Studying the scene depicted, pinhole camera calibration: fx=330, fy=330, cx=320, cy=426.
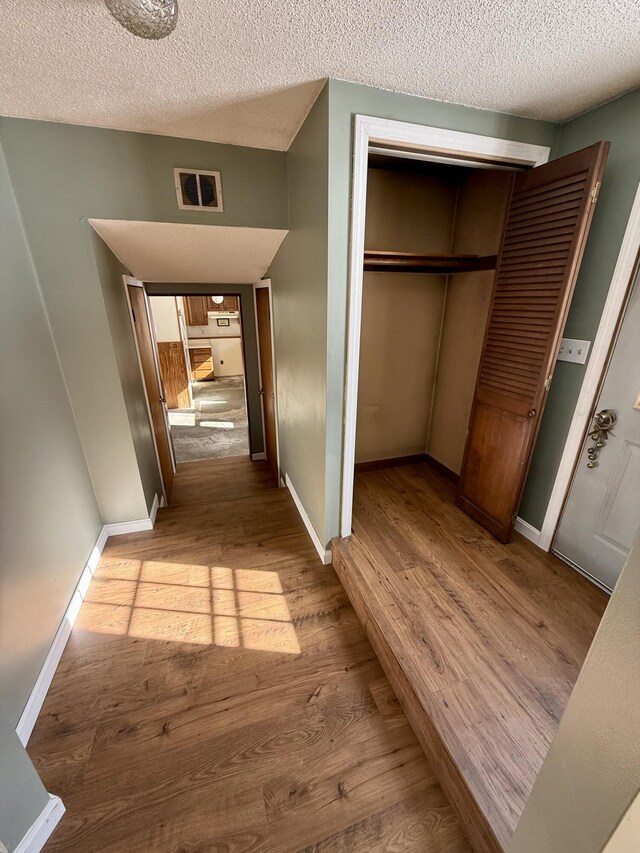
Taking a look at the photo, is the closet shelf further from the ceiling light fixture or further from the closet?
the ceiling light fixture

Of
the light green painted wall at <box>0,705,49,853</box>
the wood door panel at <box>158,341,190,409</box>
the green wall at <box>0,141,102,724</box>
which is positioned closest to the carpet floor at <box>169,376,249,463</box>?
the wood door panel at <box>158,341,190,409</box>

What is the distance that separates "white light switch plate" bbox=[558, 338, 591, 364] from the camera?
1671mm

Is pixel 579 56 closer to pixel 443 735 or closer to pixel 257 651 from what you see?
pixel 443 735

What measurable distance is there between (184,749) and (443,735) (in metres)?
1.00

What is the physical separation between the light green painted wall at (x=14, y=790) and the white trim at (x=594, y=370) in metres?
2.45

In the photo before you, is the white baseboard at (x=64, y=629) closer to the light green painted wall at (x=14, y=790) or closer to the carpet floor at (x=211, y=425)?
the light green painted wall at (x=14, y=790)

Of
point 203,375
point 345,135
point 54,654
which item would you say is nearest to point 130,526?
point 54,654

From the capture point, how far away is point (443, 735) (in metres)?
1.16

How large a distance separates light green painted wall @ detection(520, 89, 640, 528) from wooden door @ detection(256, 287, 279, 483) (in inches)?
91.2

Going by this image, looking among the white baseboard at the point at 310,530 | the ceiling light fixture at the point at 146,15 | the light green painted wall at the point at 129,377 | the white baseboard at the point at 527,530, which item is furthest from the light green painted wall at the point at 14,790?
the white baseboard at the point at 527,530

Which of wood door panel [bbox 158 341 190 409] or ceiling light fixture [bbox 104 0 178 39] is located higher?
ceiling light fixture [bbox 104 0 178 39]

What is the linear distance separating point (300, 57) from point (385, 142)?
463mm

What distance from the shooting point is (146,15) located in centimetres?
91

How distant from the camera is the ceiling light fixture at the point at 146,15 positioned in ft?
2.91
